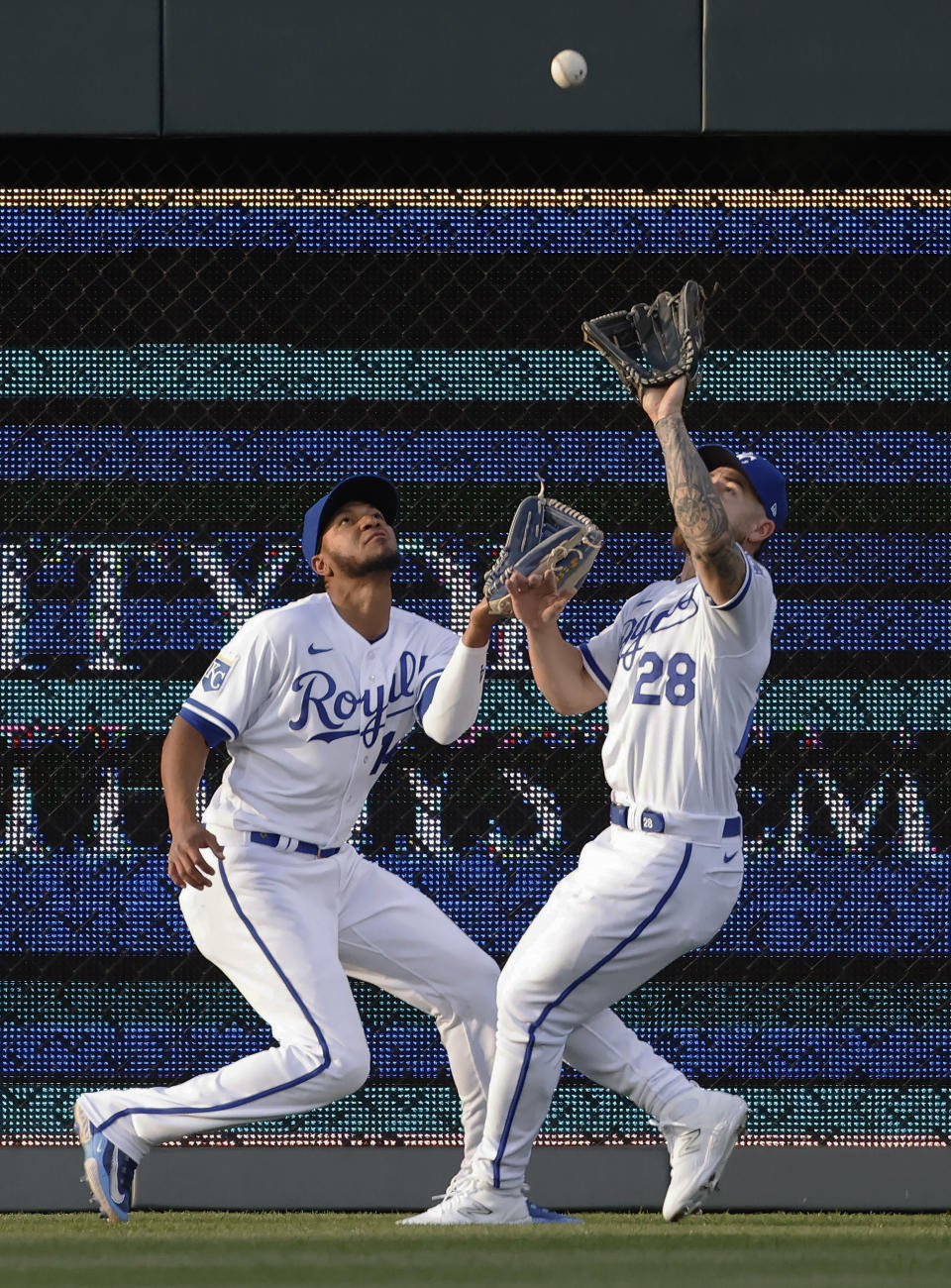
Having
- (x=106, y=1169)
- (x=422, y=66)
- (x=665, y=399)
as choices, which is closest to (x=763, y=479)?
(x=665, y=399)

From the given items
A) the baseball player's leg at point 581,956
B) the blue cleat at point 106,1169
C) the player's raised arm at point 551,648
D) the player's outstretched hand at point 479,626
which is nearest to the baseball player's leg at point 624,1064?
the baseball player's leg at point 581,956

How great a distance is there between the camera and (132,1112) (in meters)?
4.56

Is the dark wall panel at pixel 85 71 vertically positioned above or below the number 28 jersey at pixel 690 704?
above

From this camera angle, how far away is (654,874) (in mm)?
4336

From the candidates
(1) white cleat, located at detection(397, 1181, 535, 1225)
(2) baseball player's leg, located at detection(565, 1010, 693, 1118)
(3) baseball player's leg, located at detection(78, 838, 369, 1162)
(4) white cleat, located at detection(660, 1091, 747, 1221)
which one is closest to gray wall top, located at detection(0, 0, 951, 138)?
(3) baseball player's leg, located at detection(78, 838, 369, 1162)

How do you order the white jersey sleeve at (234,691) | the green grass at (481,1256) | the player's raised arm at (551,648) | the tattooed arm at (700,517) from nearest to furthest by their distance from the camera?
the green grass at (481,1256) → the tattooed arm at (700,517) → the player's raised arm at (551,648) → the white jersey sleeve at (234,691)

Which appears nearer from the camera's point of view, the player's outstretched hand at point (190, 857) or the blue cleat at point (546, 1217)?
the player's outstretched hand at point (190, 857)

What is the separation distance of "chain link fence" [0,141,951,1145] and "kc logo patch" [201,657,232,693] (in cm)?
73

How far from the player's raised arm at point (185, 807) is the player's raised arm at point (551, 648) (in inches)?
31.4

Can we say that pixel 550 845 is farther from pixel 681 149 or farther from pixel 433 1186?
pixel 681 149

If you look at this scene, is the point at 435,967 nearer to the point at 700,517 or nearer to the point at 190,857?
the point at 190,857

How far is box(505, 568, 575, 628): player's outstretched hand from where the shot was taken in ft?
14.6

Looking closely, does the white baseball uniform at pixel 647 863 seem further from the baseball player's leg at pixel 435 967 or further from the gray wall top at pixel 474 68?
the gray wall top at pixel 474 68

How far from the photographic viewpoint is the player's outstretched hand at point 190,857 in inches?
175
